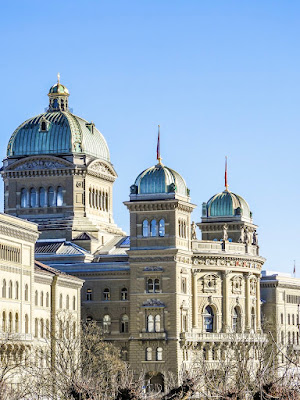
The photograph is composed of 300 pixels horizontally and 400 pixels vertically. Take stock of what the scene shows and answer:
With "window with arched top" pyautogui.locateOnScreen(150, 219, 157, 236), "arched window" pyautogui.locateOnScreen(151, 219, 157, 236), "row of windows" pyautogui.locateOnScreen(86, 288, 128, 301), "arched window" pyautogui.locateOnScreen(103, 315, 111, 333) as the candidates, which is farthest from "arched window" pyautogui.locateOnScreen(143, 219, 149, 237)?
"arched window" pyautogui.locateOnScreen(103, 315, 111, 333)

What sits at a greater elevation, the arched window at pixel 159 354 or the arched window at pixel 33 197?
the arched window at pixel 33 197

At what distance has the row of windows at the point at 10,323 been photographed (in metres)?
132

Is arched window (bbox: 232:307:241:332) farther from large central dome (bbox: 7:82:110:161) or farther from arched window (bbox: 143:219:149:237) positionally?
large central dome (bbox: 7:82:110:161)

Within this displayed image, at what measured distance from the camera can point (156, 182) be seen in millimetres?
170750

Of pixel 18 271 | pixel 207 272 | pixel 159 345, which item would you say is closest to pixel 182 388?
pixel 18 271

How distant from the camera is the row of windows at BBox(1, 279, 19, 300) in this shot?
132625 mm

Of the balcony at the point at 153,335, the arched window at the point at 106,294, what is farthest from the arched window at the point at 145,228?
the balcony at the point at 153,335

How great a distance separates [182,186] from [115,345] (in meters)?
21.1

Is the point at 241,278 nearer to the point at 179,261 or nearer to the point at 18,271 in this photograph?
the point at 179,261

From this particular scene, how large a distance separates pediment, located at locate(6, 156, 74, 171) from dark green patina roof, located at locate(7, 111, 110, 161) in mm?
1199

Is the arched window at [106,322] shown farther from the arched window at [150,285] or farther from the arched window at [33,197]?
the arched window at [33,197]

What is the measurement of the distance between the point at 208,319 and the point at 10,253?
168 feet

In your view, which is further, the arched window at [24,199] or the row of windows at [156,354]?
the arched window at [24,199]

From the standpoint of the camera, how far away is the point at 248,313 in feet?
614
